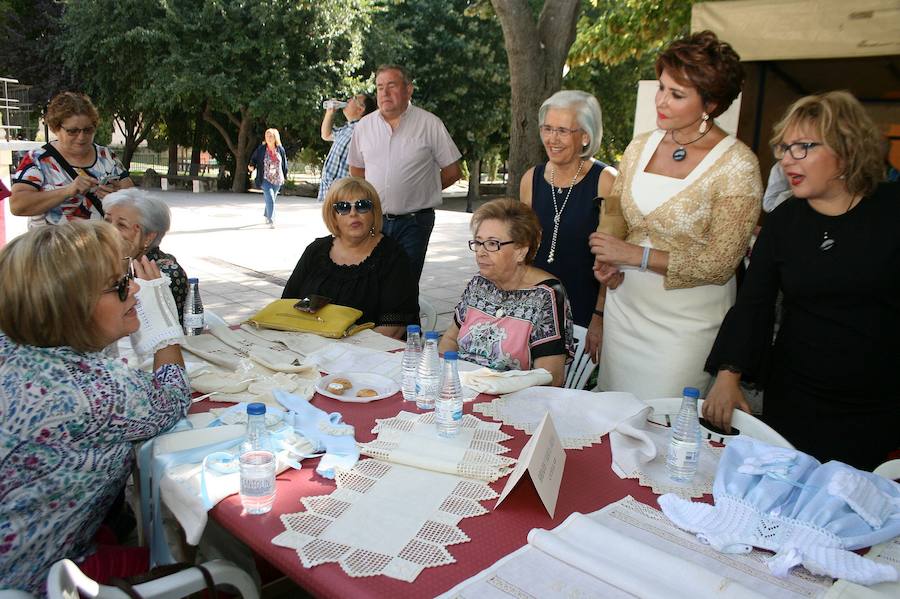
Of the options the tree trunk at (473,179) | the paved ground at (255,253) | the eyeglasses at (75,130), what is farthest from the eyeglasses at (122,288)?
the tree trunk at (473,179)

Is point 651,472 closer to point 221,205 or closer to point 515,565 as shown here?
point 515,565

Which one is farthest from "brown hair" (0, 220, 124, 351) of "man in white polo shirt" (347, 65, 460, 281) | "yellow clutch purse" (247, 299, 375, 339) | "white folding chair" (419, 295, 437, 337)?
"man in white polo shirt" (347, 65, 460, 281)

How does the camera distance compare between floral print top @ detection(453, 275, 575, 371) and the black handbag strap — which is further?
the black handbag strap

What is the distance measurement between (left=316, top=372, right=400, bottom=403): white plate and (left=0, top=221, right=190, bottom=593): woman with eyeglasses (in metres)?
0.67

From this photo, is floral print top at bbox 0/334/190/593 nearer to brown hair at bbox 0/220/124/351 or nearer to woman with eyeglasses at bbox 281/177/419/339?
brown hair at bbox 0/220/124/351

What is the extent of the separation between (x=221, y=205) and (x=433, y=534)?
1602 cm

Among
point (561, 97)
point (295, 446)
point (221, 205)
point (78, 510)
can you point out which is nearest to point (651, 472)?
point (295, 446)

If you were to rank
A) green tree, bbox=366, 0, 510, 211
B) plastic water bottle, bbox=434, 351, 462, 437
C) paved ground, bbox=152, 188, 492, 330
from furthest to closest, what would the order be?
green tree, bbox=366, 0, 510, 211 → paved ground, bbox=152, 188, 492, 330 → plastic water bottle, bbox=434, 351, 462, 437

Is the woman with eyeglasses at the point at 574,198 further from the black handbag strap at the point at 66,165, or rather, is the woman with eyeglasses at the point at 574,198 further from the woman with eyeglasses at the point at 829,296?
the black handbag strap at the point at 66,165

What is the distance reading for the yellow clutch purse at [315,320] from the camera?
313 cm

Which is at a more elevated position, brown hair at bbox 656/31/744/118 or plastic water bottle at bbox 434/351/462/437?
brown hair at bbox 656/31/744/118

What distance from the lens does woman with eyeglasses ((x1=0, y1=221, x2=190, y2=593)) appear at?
165 cm

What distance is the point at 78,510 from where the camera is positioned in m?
1.77

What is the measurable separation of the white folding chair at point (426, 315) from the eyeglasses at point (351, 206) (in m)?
0.66
